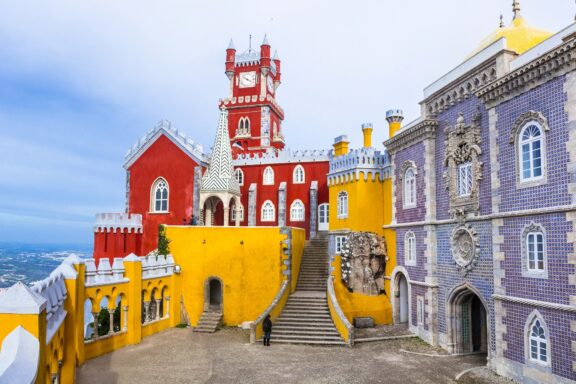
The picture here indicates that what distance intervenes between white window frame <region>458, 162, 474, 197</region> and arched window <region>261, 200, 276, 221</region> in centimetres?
1651

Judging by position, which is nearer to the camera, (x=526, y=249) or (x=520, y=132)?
(x=526, y=249)

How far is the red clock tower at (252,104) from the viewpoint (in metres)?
36.7

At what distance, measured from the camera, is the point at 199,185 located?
89.6ft

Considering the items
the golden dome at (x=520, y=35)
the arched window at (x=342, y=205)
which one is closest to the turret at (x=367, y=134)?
the arched window at (x=342, y=205)

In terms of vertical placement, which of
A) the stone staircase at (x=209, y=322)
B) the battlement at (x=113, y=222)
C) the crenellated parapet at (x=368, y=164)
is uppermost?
the crenellated parapet at (x=368, y=164)

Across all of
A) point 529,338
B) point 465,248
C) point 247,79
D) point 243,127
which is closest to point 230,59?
point 247,79

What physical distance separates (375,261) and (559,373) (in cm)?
1091

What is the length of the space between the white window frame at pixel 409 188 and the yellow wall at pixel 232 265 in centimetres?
614

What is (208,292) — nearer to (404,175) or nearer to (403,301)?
(403,301)

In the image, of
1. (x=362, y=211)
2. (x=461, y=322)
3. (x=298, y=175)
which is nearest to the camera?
(x=461, y=322)

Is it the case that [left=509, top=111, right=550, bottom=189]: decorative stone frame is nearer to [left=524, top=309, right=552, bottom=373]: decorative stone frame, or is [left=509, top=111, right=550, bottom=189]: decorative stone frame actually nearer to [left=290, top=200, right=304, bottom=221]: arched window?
[left=524, top=309, right=552, bottom=373]: decorative stone frame

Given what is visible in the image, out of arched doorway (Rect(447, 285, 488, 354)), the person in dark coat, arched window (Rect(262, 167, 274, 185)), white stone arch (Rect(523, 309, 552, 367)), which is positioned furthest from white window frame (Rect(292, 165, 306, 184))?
white stone arch (Rect(523, 309, 552, 367))

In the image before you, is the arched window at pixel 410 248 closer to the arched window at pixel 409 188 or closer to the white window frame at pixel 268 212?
the arched window at pixel 409 188

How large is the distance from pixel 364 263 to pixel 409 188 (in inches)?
177
